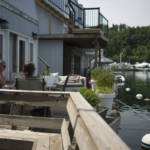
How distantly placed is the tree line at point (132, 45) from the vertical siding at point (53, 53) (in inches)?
2811

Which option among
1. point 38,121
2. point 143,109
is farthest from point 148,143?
point 143,109

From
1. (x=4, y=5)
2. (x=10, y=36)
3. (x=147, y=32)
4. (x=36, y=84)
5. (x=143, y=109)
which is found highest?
(x=147, y=32)

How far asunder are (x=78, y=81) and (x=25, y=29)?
2637 mm

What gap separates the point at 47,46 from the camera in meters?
13.4

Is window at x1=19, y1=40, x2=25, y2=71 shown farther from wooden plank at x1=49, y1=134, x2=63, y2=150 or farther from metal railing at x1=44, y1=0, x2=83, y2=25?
wooden plank at x1=49, y1=134, x2=63, y2=150

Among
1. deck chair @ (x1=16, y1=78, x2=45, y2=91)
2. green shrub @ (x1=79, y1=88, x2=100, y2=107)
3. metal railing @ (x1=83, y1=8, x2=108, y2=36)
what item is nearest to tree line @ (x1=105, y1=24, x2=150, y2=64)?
metal railing @ (x1=83, y1=8, x2=108, y2=36)

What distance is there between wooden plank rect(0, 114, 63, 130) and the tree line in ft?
267

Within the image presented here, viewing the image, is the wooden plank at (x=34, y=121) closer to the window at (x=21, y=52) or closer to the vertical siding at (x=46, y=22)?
the window at (x=21, y=52)

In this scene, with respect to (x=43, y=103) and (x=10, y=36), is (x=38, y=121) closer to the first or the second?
(x=43, y=103)

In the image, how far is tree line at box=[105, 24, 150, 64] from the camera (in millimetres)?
85562

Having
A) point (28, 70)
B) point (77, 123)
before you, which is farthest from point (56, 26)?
point (77, 123)

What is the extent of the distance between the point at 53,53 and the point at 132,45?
261 feet

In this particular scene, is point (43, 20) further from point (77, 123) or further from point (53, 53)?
point (77, 123)

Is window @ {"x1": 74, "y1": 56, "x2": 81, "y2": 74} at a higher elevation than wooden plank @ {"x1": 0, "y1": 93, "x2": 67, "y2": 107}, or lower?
higher
